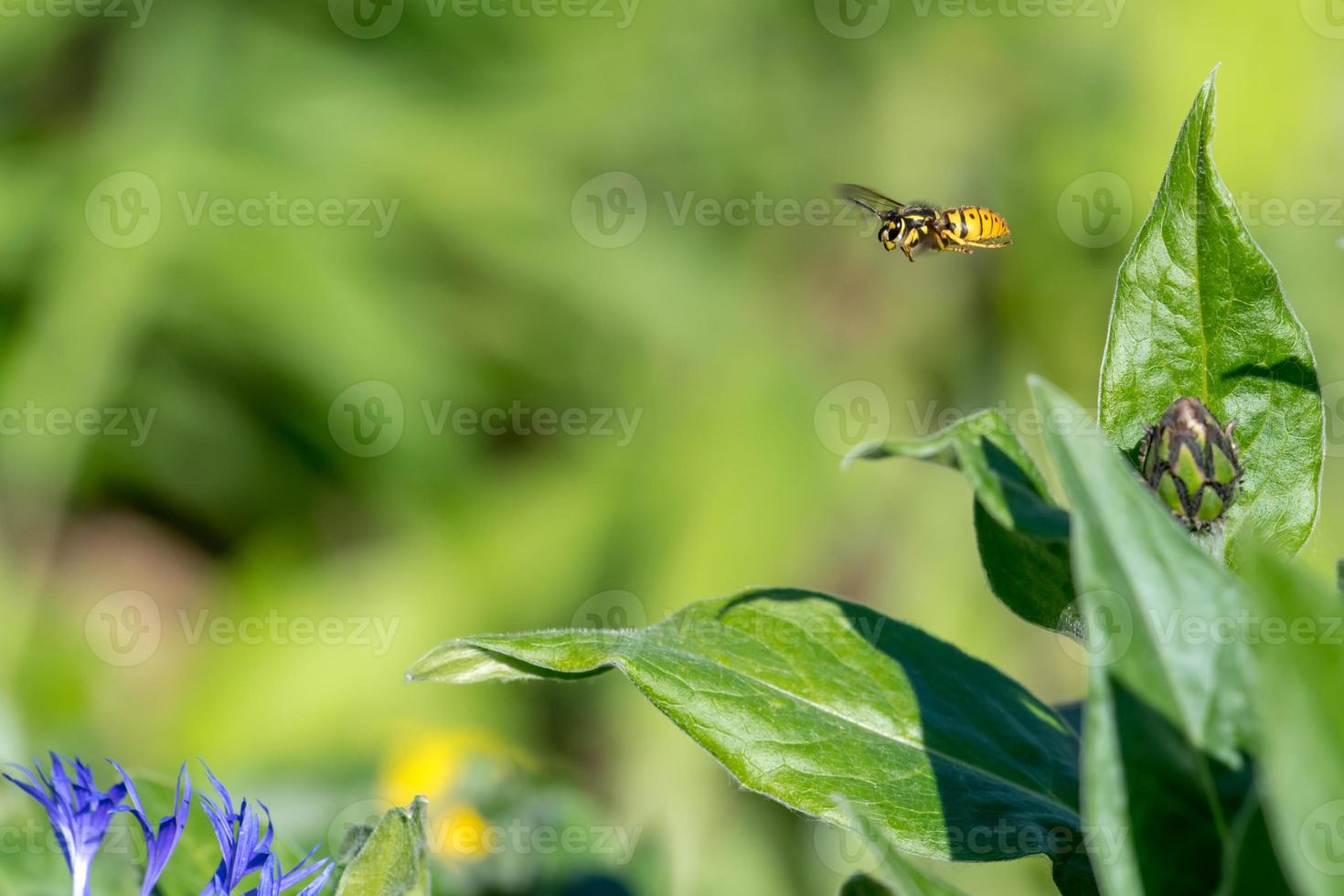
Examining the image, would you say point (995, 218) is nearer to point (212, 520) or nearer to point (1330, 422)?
point (1330, 422)

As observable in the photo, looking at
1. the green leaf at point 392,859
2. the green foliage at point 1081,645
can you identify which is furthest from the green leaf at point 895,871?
the green leaf at point 392,859

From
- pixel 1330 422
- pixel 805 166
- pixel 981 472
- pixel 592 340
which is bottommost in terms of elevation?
pixel 981 472

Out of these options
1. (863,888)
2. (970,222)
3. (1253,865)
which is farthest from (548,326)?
(1253,865)

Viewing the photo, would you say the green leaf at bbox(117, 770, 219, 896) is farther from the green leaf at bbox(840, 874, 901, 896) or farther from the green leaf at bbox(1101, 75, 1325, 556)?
the green leaf at bbox(1101, 75, 1325, 556)

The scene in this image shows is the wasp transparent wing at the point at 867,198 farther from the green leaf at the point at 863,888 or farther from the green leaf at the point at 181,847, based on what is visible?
the green leaf at the point at 863,888

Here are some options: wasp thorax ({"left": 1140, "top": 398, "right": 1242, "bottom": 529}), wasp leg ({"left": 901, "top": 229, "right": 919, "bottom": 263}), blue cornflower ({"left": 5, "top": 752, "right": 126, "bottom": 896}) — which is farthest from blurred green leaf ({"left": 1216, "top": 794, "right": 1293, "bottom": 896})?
wasp leg ({"left": 901, "top": 229, "right": 919, "bottom": 263})

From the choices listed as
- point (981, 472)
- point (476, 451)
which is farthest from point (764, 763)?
point (476, 451)

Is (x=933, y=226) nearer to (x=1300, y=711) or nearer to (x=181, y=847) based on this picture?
(x=181, y=847)
